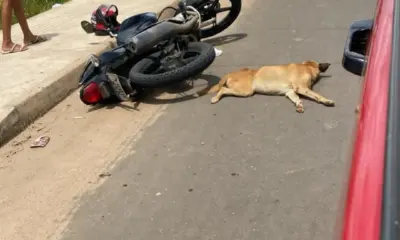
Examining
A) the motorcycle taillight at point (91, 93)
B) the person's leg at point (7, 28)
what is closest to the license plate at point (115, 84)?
the motorcycle taillight at point (91, 93)

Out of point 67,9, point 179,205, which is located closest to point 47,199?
point 179,205

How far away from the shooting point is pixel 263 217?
3.33 meters

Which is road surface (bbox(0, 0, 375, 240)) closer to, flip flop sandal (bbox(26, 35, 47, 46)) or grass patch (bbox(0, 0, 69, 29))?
flip flop sandal (bbox(26, 35, 47, 46))

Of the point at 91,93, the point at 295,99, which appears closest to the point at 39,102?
the point at 91,93

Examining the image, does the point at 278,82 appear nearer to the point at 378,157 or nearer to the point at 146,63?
the point at 146,63

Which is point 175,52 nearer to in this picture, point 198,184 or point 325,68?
point 325,68

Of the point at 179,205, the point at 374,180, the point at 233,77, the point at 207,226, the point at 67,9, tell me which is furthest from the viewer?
the point at 67,9

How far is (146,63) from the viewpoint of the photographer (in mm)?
5375

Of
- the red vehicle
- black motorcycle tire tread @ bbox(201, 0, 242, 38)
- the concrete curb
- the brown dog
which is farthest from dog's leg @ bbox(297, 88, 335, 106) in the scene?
the red vehicle

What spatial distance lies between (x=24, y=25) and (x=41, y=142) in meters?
2.86

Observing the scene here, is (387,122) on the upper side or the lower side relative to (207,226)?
upper

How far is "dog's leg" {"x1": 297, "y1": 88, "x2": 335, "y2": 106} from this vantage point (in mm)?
4789

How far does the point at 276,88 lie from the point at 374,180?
3.98 m

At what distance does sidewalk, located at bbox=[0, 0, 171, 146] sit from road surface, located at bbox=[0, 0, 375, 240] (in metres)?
0.15
